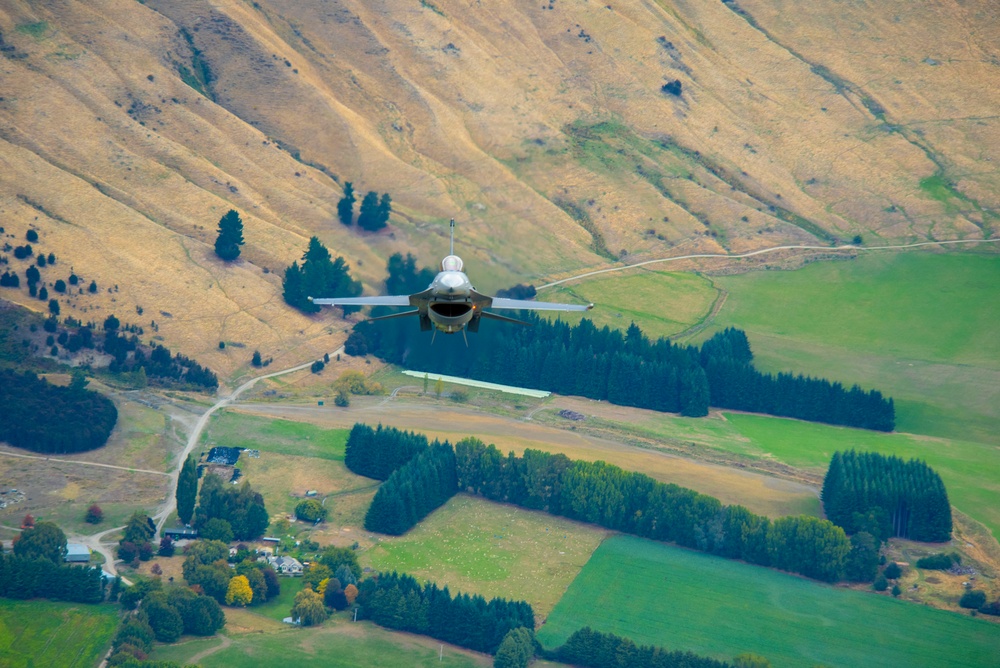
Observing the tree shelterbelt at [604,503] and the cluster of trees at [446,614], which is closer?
the cluster of trees at [446,614]

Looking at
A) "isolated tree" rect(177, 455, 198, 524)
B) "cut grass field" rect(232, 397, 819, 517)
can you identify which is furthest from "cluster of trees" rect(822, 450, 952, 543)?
"isolated tree" rect(177, 455, 198, 524)

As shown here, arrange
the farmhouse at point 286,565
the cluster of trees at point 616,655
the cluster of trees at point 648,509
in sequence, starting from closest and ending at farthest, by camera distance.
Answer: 1. the cluster of trees at point 616,655
2. the farmhouse at point 286,565
3. the cluster of trees at point 648,509

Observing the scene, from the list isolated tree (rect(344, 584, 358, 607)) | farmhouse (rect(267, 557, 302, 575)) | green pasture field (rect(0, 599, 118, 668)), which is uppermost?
farmhouse (rect(267, 557, 302, 575))

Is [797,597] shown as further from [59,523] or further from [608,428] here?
[59,523]

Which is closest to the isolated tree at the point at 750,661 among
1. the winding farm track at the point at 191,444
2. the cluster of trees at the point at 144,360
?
the winding farm track at the point at 191,444

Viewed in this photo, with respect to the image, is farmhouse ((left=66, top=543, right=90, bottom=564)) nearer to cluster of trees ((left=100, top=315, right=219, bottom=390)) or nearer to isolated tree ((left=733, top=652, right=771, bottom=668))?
cluster of trees ((left=100, top=315, right=219, bottom=390))

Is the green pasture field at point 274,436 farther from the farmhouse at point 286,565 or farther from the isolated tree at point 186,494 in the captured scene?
the farmhouse at point 286,565

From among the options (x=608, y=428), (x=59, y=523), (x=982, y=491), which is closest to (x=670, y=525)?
(x=608, y=428)
